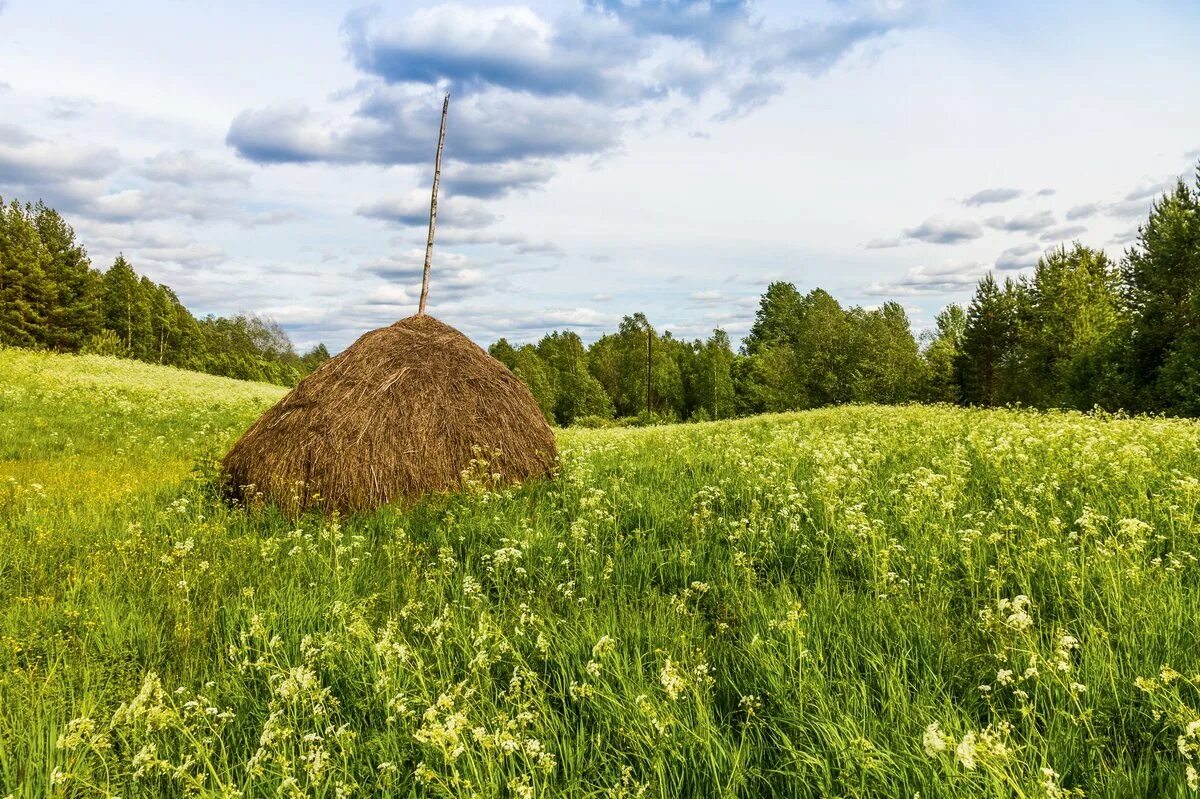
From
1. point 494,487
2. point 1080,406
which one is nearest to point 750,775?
point 494,487

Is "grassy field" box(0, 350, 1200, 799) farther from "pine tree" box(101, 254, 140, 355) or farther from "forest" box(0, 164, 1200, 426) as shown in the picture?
"pine tree" box(101, 254, 140, 355)

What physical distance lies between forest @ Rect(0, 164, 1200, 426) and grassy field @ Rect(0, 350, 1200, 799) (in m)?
10.2

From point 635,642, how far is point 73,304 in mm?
78353

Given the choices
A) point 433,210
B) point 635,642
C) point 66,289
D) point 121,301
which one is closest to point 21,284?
point 66,289

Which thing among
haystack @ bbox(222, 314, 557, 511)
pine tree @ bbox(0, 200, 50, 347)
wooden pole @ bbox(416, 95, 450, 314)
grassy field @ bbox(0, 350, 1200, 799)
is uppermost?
pine tree @ bbox(0, 200, 50, 347)

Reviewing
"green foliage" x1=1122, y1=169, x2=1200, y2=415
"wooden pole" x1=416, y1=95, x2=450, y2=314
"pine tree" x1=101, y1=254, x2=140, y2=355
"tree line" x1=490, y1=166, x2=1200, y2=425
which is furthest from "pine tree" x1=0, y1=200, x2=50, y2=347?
"green foliage" x1=1122, y1=169, x2=1200, y2=415

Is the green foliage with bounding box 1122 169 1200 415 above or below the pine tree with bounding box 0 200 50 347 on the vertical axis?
below

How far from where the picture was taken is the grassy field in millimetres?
2916

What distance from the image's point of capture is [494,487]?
8492 mm

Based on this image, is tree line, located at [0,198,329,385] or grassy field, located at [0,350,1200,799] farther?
tree line, located at [0,198,329,385]

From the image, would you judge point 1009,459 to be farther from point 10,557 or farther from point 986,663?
point 10,557

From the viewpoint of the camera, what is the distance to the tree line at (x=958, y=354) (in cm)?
3509

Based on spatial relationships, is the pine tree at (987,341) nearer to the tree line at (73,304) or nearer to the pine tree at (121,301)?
the tree line at (73,304)

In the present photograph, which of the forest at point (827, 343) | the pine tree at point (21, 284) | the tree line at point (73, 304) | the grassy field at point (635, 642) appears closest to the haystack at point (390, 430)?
the grassy field at point (635, 642)
